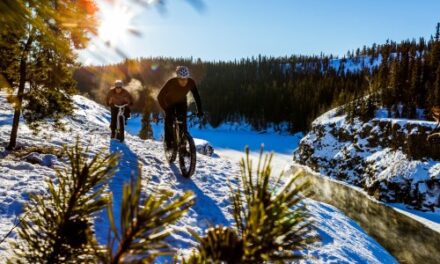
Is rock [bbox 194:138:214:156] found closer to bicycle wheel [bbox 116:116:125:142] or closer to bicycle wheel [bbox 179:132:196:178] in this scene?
bicycle wheel [bbox 116:116:125:142]

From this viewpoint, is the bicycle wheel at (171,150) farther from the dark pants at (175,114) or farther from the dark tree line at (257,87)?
the dark tree line at (257,87)

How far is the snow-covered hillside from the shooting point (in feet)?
48.5

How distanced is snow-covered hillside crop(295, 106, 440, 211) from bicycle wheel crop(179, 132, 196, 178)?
10.9 metres

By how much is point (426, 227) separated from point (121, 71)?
102 metres

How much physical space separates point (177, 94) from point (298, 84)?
6759 cm

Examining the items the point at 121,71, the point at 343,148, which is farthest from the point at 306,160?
the point at 121,71

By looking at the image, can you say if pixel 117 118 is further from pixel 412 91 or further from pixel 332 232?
pixel 412 91

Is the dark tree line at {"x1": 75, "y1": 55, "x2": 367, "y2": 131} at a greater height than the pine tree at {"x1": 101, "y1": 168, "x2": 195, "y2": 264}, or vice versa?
the dark tree line at {"x1": 75, "y1": 55, "x2": 367, "y2": 131}

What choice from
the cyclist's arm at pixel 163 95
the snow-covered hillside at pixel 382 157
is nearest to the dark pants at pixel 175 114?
the cyclist's arm at pixel 163 95

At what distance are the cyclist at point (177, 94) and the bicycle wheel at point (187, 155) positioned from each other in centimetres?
29

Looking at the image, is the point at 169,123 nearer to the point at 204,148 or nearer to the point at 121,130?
the point at 121,130

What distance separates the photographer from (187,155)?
7.32 meters

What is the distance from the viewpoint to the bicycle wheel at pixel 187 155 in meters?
7.06

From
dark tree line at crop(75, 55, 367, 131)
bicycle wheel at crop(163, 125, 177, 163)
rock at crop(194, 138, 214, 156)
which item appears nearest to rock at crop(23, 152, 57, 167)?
bicycle wheel at crop(163, 125, 177, 163)
